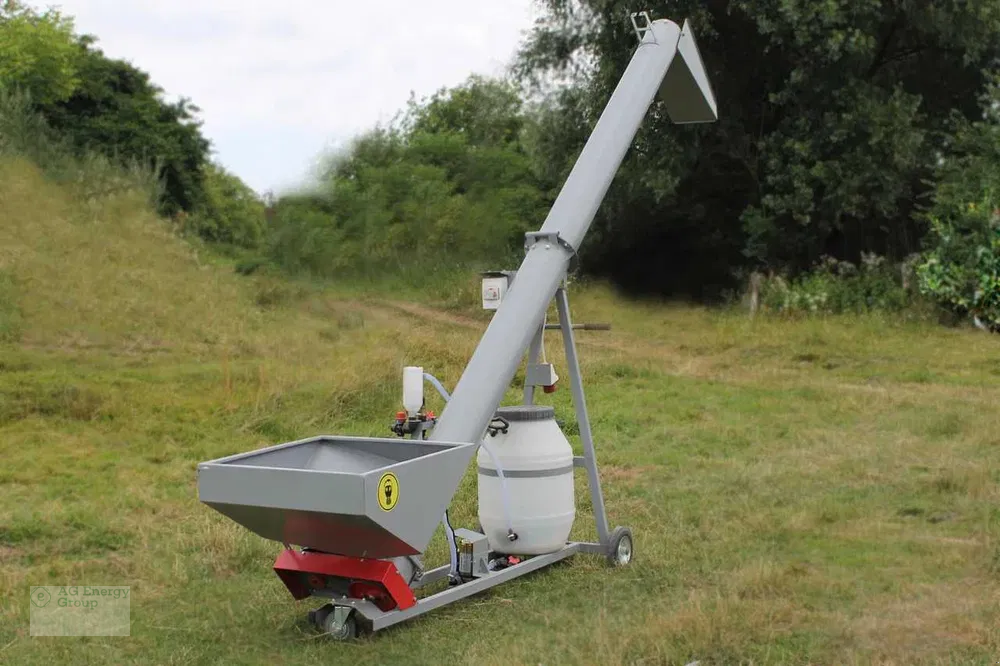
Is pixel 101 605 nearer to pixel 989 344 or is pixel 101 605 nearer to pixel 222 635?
pixel 222 635

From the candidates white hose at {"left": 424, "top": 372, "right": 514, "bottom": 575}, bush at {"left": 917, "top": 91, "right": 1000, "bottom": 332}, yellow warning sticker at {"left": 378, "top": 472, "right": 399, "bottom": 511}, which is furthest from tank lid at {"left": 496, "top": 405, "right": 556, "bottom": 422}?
bush at {"left": 917, "top": 91, "right": 1000, "bottom": 332}

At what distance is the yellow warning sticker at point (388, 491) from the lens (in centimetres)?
400

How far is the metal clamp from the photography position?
17.5ft

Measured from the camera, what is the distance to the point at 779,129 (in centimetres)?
1828

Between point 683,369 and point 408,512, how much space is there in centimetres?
886

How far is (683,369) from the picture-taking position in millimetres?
12648

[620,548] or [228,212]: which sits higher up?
[228,212]

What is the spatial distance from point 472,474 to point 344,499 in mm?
3887

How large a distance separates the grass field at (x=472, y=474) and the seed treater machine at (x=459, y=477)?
0.62 ft

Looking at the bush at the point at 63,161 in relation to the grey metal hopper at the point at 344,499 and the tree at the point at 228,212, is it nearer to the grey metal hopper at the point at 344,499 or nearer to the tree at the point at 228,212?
the tree at the point at 228,212

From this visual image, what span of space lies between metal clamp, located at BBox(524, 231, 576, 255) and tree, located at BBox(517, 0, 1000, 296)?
12053 mm

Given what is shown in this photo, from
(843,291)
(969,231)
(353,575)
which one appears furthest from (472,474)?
(969,231)

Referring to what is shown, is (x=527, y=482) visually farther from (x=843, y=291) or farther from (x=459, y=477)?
(x=843, y=291)

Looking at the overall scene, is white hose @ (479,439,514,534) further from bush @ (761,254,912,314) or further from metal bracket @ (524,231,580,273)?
bush @ (761,254,912,314)
